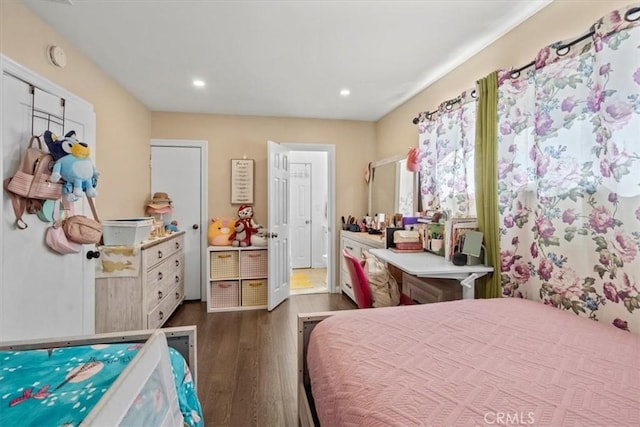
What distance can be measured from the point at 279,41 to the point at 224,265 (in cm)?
248

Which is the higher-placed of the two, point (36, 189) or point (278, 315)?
point (36, 189)

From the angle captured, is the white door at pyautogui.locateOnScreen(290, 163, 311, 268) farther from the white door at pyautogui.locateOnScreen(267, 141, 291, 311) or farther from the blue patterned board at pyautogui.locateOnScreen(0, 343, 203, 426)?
the blue patterned board at pyautogui.locateOnScreen(0, 343, 203, 426)

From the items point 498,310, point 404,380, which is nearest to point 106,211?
point 404,380

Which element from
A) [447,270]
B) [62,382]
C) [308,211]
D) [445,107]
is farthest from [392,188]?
[62,382]

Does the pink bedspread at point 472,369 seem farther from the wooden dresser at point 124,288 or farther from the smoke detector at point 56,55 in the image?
the smoke detector at point 56,55

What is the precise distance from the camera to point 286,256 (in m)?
3.91

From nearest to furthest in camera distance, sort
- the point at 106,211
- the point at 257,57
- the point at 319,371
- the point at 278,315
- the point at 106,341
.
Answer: the point at 319,371
the point at 106,341
the point at 257,57
the point at 106,211
the point at 278,315

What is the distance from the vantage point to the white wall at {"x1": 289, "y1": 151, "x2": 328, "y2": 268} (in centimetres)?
583

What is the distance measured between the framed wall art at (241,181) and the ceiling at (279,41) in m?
0.90

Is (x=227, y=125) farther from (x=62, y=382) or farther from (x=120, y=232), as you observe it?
(x=62, y=382)

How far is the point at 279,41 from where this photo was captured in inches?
85.5

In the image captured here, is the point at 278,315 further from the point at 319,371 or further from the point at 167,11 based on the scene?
the point at 167,11

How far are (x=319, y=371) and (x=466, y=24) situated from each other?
7.29ft

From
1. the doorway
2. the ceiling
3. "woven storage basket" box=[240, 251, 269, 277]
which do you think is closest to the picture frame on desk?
the ceiling
